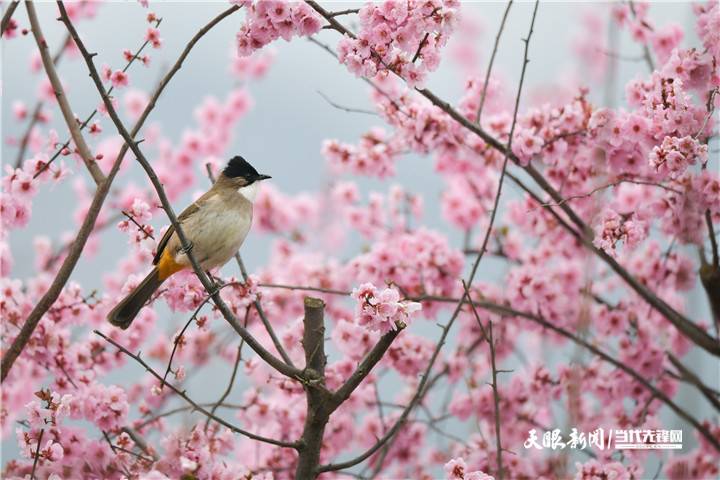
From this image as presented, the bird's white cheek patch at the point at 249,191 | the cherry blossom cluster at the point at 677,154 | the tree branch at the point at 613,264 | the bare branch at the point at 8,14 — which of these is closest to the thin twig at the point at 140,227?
the bird's white cheek patch at the point at 249,191

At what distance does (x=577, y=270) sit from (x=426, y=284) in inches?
46.0

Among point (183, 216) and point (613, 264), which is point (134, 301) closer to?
point (183, 216)

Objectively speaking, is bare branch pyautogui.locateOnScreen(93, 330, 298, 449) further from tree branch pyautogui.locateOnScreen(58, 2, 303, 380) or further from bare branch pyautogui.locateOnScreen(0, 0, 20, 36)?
bare branch pyautogui.locateOnScreen(0, 0, 20, 36)

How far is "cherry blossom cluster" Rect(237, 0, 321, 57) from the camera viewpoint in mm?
3207

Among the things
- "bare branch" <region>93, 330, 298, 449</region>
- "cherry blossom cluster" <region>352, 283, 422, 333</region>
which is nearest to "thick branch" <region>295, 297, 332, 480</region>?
"bare branch" <region>93, 330, 298, 449</region>

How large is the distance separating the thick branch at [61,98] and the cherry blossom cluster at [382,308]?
5.00ft

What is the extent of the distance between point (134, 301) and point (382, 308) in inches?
67.5

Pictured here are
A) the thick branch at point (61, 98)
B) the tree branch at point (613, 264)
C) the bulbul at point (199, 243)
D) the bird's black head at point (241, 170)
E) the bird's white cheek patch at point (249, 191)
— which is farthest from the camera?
the bird's black head at point (241, 170)

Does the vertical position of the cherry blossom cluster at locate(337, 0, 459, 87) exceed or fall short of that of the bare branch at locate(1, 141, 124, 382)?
it exceeds it

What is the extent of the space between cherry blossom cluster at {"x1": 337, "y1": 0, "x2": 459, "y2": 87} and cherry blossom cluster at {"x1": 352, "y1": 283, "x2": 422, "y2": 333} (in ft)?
3.25

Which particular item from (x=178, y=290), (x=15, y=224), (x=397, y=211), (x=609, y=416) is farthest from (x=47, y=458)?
(x=397, y=211)

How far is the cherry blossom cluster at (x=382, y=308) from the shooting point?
2.89m

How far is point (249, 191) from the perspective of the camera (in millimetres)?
4496

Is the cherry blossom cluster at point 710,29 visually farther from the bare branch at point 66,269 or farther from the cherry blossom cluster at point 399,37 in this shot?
the bare branch at point 66,269
